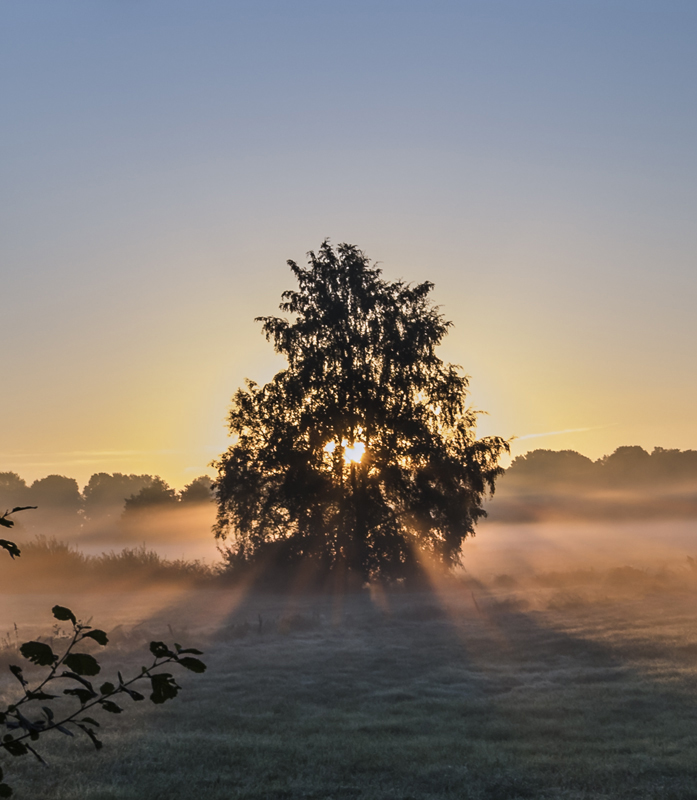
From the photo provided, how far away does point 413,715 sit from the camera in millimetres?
12727

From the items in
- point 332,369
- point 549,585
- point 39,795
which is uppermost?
point 332,369

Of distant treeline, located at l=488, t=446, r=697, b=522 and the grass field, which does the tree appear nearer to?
the grass field

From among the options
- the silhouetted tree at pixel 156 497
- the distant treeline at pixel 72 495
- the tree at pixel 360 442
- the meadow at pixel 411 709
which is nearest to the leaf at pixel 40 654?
the meadow at pixel 411 709

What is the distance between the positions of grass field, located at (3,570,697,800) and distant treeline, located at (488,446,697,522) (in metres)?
80.8

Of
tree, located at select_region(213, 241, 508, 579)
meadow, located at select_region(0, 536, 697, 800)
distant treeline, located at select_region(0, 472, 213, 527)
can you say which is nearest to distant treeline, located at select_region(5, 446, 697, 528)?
distant treeline, located at select_region(0, 472, 213, 527)

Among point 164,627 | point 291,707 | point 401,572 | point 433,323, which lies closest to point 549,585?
point 401,572

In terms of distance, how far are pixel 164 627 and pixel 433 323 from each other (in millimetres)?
19178

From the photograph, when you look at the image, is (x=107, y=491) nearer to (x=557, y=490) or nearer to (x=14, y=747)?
(x=557, y=490)

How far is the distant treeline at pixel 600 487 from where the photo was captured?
10194cm

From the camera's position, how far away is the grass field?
30.2ft

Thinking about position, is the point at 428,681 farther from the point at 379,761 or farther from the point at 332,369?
the point at 332,369

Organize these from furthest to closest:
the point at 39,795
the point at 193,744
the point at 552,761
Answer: the point at 193,744
the point at 552,761
the point at 39,795

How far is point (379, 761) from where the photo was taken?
10055mm

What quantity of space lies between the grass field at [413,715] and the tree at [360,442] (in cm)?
1109
